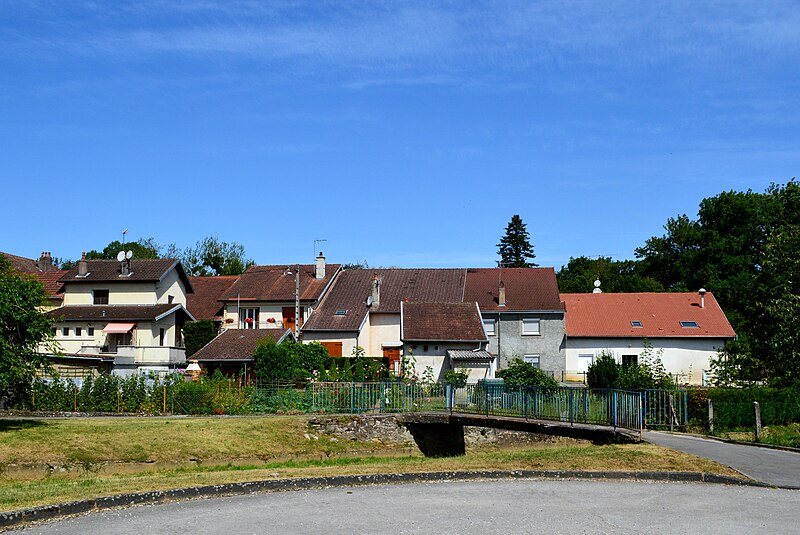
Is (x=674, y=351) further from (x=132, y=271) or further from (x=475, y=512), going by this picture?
(x=475, y=512)

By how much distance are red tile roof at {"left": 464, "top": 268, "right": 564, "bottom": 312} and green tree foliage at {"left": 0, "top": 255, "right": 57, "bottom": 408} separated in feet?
114

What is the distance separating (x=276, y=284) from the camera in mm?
60094

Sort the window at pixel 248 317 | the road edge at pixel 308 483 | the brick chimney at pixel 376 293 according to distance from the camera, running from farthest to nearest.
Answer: the window at pixel 248 317, the brick chimney at pixel 376 293, the road edge at pixel 308 483

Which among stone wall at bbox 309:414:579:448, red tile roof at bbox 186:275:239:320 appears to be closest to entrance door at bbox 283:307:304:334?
red tile roof at bbox 186:275:239:320

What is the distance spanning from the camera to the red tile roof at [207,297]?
63094 millimetres

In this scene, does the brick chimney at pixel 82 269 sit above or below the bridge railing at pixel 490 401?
above

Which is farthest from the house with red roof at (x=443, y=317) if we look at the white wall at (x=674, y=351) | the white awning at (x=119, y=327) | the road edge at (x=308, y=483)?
the road edge at (x=308, y=483)

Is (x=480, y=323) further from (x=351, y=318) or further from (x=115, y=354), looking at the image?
(x=115, y=354)

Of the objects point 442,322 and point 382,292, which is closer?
point 442,322

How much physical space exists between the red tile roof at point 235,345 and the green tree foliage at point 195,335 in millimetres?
8249

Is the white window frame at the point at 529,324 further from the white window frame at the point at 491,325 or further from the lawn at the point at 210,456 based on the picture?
the lawn at the point at 210,456

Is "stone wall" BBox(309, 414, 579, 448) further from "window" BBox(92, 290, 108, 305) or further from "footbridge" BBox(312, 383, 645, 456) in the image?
"window" BBox(92, 290, 108, 305)

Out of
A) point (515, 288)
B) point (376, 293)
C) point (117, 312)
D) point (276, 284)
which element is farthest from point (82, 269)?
point (515, 288)

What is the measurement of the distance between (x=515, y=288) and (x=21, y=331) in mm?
38105
